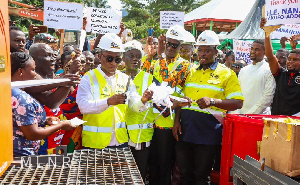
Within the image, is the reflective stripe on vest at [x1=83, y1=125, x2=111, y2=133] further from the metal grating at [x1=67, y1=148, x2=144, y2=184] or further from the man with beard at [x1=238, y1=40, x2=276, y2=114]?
the man with beard at [x1=238, y1=40, x2=276, y2=114]

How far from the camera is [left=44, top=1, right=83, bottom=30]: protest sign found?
7000mm

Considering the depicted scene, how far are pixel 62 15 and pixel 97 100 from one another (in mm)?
3659

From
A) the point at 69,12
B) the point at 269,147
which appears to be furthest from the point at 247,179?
the point at 69,12

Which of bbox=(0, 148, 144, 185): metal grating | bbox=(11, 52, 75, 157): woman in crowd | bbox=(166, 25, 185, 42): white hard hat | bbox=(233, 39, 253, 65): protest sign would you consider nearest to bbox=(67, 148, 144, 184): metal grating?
bbox=(0, 148, 144, 185): metal grating

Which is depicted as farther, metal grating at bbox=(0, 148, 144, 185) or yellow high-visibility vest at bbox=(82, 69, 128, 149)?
yellow high-visibility vest at bbox=(82, 69, 128, 149)

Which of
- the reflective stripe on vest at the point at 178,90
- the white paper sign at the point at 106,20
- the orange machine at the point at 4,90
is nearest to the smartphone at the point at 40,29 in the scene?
the white paper sign at the point at 106,20

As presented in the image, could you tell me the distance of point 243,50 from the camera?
10.2m

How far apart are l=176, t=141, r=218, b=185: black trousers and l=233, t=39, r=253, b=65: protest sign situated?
19.9ft

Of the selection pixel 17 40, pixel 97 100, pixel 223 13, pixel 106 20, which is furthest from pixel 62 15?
pixel 223 13

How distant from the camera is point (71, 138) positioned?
4387mm

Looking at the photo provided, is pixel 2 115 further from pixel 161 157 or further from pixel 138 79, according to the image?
pixel 161 157

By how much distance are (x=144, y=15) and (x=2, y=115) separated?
Answer: 42476 millimetres

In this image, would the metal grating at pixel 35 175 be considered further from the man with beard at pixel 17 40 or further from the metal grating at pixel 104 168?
Answer: the man with beard at pixel 17 40

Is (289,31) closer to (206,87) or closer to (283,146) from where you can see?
(206,87)
